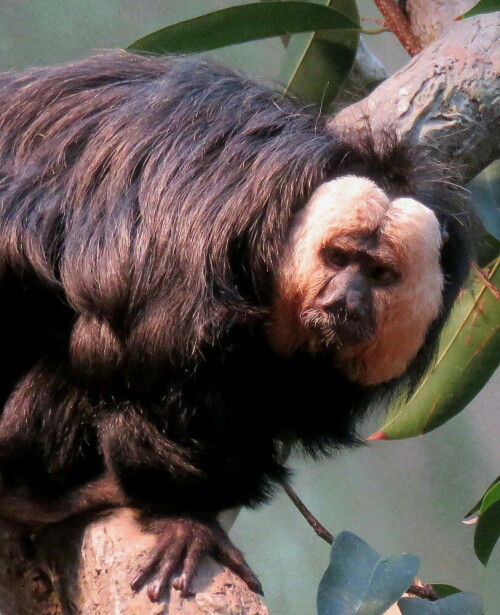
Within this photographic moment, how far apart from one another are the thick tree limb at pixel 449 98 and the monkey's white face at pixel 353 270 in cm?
37

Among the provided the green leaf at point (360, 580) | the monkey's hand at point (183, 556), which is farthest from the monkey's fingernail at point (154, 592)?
the green leaf at point (360, 580)

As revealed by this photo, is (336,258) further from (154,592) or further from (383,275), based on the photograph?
(154,592)

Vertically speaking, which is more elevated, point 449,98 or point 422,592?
point 449,98

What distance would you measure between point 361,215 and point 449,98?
21.5 inches

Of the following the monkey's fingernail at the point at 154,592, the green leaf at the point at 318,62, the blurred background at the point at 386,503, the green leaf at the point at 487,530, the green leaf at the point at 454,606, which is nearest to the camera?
the monkey's fingernail at the point at 154,592

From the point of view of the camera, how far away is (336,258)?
68.6 inches

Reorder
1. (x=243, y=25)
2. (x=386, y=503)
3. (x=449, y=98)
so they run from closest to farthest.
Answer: (x=449, y=98)
(x=243, y=25)
(x=386, y=503)

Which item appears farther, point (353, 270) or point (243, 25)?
point (243, 25)

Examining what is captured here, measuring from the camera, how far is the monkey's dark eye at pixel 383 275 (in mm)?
1747

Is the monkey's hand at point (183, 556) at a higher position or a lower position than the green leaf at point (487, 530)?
higher

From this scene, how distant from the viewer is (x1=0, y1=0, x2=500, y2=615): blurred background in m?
4.25

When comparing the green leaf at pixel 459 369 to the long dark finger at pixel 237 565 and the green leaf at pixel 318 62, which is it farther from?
the long dark finger at pixel 237 565

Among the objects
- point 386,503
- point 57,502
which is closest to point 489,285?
point 57,502

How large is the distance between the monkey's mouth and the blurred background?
2.49 metres
